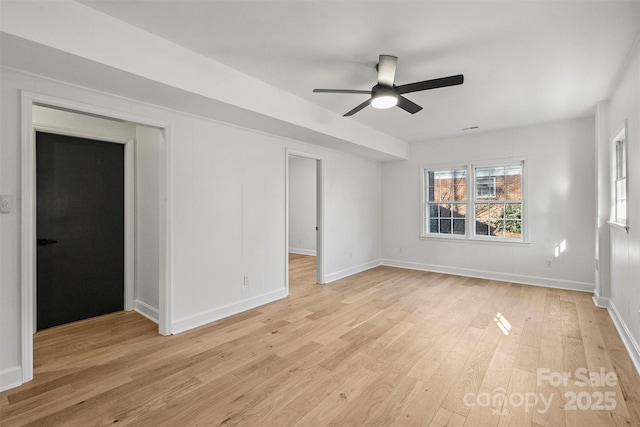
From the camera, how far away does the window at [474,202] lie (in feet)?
17.4

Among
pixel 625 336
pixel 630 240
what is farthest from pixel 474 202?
pixel 625 336

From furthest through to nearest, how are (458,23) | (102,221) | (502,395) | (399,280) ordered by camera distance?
(399,280) → (102,221) → (458,23) → (502,395)

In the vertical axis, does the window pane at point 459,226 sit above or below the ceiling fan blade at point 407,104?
below

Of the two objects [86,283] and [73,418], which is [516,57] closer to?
[73,418]

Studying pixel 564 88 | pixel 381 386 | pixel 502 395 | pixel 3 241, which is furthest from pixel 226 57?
pixel 564 88

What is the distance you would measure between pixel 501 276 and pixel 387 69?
445 centimetres

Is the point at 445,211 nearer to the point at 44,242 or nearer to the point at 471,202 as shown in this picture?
the point at 471,202

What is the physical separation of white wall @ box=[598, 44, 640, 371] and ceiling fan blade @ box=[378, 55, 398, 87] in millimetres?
2000

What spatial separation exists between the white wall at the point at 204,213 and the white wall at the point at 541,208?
10.4ft

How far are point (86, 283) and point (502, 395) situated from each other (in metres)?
4.39

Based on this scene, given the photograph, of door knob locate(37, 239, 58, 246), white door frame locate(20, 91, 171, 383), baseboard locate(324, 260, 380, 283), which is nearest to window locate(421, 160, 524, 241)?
baseboard locate(324, 260, 380, 283)

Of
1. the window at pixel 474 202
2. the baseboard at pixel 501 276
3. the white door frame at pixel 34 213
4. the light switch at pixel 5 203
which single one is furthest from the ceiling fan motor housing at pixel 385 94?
the baseboard at pixel 501 276

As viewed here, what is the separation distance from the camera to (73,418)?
1902mm

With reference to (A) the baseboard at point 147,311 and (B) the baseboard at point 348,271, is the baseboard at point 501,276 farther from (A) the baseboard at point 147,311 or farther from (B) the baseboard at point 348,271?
(A) the baseboard at point 147,311
